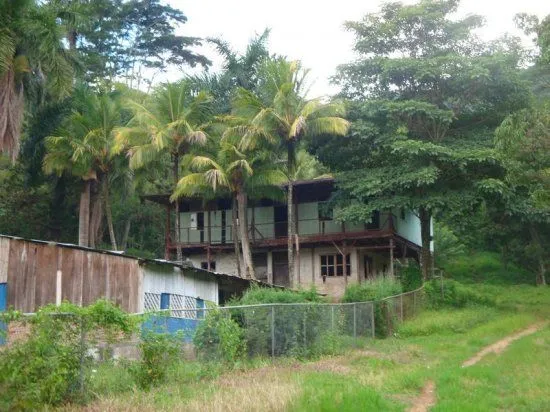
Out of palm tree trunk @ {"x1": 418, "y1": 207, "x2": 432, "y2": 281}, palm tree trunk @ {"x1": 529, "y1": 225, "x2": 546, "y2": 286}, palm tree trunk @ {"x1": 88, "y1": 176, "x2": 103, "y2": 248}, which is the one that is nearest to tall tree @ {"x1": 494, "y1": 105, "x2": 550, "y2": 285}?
palm tree trunk @ {"x1": 418, "y1": 207, "x2": 432, "y2": 281}

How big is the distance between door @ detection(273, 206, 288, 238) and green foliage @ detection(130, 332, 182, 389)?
86.7 feet

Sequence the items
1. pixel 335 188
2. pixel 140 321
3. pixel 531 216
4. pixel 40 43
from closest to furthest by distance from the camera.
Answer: pixel 140 321
pixel 40 43
pixel 531 216
pixel 335 188

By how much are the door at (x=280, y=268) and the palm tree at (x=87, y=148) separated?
9.96 metres

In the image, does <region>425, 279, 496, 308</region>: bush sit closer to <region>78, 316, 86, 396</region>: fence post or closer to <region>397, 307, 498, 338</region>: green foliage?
<region>397, 307, 498, 338</region>: green foliage

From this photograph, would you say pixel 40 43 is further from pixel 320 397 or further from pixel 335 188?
pixel 320 397

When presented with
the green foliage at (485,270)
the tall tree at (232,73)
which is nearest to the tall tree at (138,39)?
the tall tree at (232,73)

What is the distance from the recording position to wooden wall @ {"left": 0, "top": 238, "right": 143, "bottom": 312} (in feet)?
65.8

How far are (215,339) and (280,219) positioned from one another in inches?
975

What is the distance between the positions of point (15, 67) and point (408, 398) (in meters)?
19.7

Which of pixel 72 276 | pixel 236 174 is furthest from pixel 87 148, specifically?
pixel 72 276

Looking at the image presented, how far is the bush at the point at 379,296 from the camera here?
23.3 m

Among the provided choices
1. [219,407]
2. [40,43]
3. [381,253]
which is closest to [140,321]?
[219,407]

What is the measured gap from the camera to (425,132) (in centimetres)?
3284

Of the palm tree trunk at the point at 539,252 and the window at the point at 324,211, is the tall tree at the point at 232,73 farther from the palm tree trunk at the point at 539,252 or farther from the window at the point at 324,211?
the palm tree trunk at the point at 539,252
